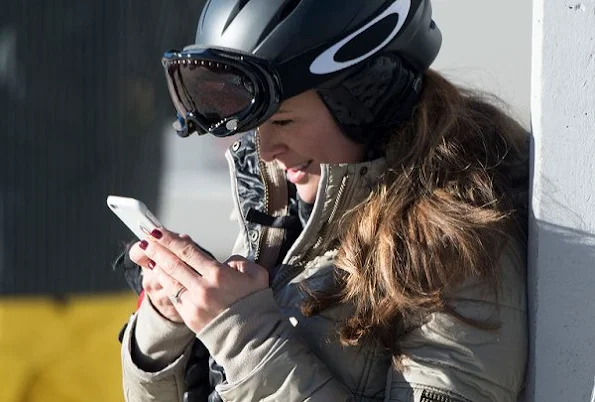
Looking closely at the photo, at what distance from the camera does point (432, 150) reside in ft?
7.41

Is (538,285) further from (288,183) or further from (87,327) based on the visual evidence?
(87,327)

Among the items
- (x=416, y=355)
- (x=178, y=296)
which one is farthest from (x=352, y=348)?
(x=178, y=296)

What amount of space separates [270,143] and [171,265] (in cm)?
35

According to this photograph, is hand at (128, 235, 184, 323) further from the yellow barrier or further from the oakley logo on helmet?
the yellow barrier

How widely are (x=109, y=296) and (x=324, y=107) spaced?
2747mm

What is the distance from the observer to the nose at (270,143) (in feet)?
7.64

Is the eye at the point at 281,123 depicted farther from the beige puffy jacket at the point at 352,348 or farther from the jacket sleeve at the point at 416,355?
the jacket sleeve at the point at 416,355

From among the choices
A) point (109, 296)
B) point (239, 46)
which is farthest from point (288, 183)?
point (109, 296)

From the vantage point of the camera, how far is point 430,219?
2.14 m

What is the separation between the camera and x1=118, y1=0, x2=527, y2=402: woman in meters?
2.10

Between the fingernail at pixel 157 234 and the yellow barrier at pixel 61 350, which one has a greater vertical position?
the fingernail at pixel 157 234

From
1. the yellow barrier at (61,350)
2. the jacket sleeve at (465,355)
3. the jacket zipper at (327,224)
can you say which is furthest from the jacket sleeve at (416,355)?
the yellow barrier at (61,350)

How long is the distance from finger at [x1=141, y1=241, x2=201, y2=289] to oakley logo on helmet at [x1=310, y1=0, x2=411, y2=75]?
48 cm

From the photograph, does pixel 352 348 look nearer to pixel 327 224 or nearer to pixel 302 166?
pixel 327 224
